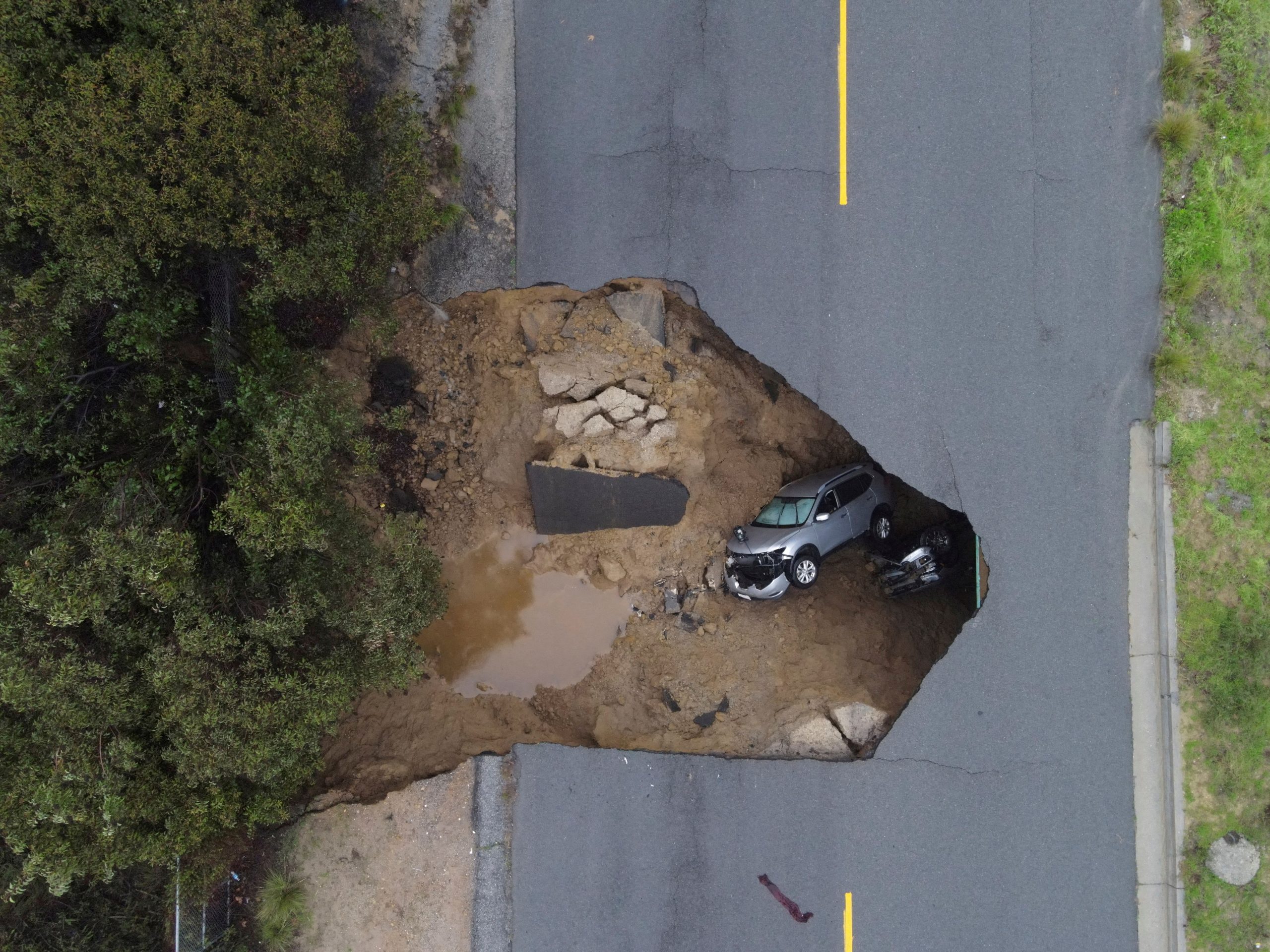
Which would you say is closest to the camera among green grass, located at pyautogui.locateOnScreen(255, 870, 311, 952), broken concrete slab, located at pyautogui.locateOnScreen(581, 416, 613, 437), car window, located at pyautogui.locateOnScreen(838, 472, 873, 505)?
green grass, located at pyautogui.locateOnScreen(255, 870, 311, 952)

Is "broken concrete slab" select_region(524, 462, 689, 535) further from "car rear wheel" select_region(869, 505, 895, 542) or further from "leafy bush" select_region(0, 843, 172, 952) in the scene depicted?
"leafy bush" select_region(0, 843, 172, 952)

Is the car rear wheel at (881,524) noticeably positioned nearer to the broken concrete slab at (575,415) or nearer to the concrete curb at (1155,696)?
the concrete curb at (1155,696)

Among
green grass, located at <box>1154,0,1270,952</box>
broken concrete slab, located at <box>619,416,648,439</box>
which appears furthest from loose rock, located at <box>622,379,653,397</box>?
green grass, located at <box>1154,0,1270,952</box>

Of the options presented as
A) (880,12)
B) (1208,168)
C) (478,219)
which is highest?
(880,12)

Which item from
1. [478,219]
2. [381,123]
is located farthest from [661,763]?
[381,123]

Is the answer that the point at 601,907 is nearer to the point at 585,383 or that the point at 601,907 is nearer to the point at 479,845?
the point at 479,845

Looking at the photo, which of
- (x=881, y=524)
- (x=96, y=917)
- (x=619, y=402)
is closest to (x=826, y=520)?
(x=881, y=524)

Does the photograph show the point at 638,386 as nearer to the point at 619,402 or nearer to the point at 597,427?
the point at 619,402
